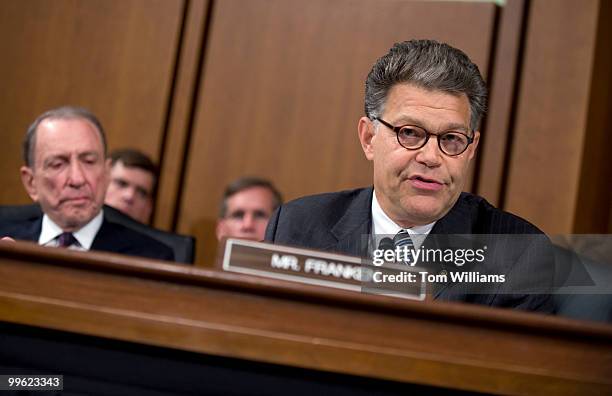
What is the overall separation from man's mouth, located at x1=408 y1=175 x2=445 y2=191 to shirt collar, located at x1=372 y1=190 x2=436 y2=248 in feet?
0.32

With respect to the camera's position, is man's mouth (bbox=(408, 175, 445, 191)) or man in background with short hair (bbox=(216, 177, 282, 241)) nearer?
man's mouth (bbox=(408, 175, 445, 191))

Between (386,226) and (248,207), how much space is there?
178 centimetres

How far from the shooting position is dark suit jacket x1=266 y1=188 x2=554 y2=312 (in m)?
1.58

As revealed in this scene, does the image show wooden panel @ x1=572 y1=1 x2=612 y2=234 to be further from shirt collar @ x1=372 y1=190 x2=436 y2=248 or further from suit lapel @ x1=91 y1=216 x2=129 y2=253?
shirt collar @ x1=372 y1=190 x2=436 y2=248

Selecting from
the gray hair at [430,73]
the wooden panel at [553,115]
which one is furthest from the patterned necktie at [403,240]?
the wooden panel at [553,115]

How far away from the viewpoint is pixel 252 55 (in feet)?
12.8

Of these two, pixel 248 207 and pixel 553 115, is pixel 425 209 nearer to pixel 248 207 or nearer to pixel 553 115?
pixel 248 207

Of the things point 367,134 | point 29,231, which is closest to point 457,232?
point 367,134

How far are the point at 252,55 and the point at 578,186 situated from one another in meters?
1.47

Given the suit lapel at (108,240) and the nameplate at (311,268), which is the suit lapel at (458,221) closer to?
the nameplate at (311,268)

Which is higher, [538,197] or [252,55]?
[252,55]

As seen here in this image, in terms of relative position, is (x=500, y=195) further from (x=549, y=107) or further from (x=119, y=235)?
(x=119, y=235)

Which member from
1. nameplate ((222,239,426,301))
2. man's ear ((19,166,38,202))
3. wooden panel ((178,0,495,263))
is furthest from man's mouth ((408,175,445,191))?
wooden panel ((178,0,495,263))

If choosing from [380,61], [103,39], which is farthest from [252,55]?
[380,61]
